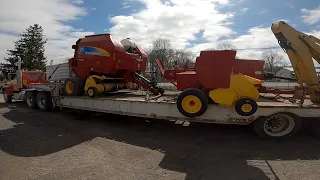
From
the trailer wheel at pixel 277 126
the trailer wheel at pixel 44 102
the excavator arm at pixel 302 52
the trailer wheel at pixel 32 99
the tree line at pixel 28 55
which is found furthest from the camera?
the tree line at pixel 28 55

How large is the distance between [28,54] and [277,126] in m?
44.6

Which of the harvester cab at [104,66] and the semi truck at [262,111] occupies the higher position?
the harvester cab at [104,66]

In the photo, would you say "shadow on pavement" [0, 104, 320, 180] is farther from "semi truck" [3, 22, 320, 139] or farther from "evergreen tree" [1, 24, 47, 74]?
"evergreen tree" [1, 24, 47, 74]

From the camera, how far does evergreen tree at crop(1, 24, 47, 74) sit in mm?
42562

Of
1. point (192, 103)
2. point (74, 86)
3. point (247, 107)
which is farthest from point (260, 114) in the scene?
point (74, 86)

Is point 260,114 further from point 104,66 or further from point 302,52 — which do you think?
point 104,66

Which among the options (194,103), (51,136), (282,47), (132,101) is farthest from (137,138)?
(282,47)

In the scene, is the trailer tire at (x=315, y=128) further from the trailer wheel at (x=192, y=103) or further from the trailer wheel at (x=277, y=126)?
the trailer wheel at (x=192, y=103)

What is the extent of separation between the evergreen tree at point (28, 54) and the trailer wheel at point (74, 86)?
37.1 meters

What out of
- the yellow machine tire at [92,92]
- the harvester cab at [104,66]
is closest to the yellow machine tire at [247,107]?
the harvester cab at [104,66]

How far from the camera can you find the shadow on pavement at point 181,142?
4.60m

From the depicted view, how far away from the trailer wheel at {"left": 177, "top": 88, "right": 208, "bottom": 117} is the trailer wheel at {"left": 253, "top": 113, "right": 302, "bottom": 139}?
1.37 metres

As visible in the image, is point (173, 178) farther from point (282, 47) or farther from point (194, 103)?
point (282, 47)

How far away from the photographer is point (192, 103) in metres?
5.79
